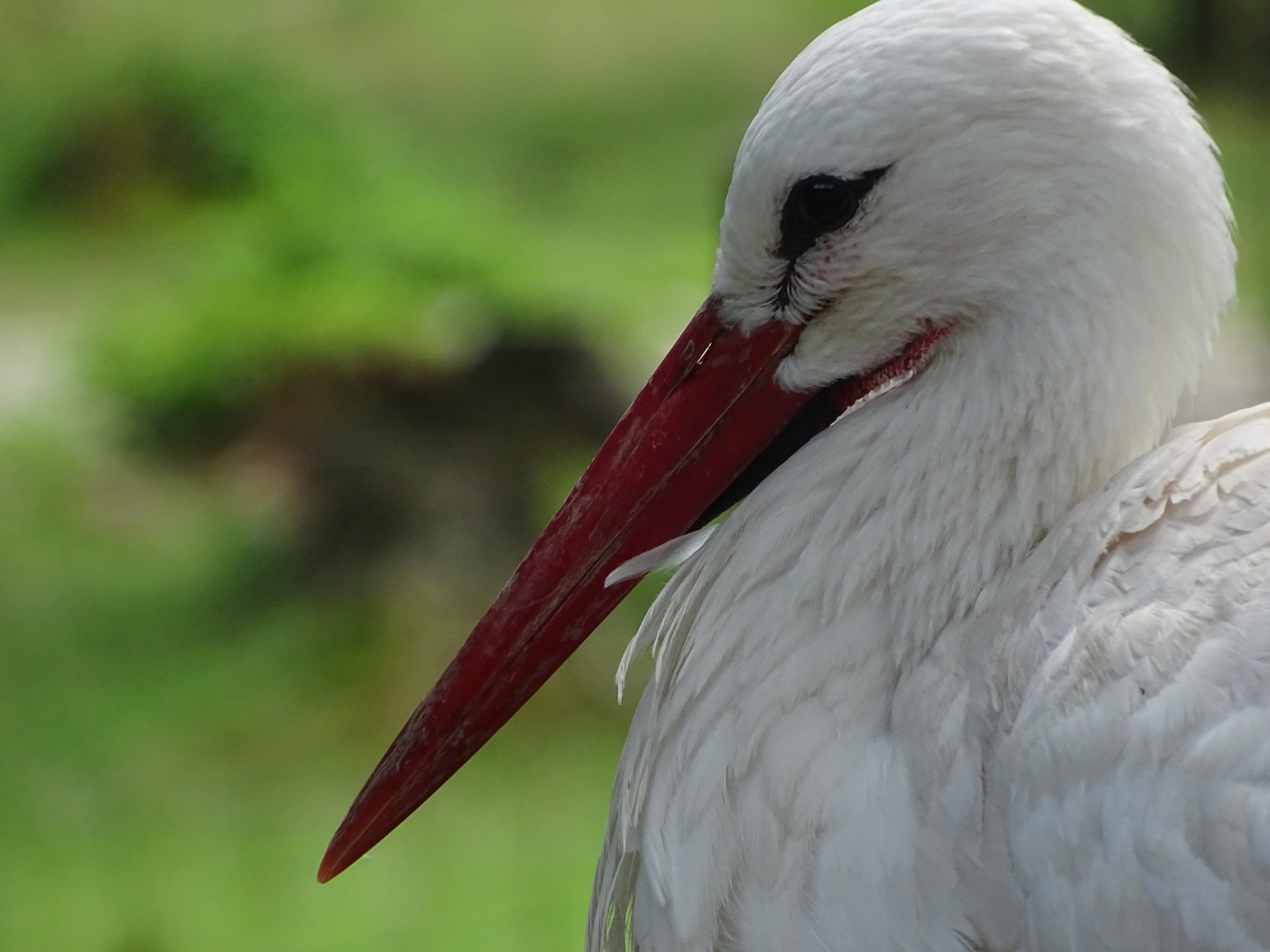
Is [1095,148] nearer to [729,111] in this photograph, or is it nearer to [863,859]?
[863,859]

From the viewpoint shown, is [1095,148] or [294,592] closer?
[1095,148]

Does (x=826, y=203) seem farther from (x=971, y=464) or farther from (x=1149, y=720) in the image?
(x=1149, y=720)

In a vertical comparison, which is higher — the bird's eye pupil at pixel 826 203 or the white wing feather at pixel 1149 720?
the bird's eye pupil at pixel 826 203

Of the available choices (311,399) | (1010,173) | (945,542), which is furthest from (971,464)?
(311,399)

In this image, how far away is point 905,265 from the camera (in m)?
0.96

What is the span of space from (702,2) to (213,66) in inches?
67.3

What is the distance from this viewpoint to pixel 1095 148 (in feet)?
2.93

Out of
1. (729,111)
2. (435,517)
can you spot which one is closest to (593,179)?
(729,111)

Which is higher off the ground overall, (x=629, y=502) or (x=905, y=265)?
(x=905, y=265)

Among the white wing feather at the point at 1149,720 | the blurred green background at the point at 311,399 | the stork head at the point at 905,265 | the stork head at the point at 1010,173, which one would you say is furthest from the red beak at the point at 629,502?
the blurred green background at the point at 311,399

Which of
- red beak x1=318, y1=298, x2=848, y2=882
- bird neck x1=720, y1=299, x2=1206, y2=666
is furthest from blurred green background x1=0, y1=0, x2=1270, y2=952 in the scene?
bird neck x1=720, y1=299, x2=1206, y2=666

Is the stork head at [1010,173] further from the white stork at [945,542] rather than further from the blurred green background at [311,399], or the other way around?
the blurred green background at [311,399]

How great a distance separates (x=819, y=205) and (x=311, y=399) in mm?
2228

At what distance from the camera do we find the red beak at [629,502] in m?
1.03
